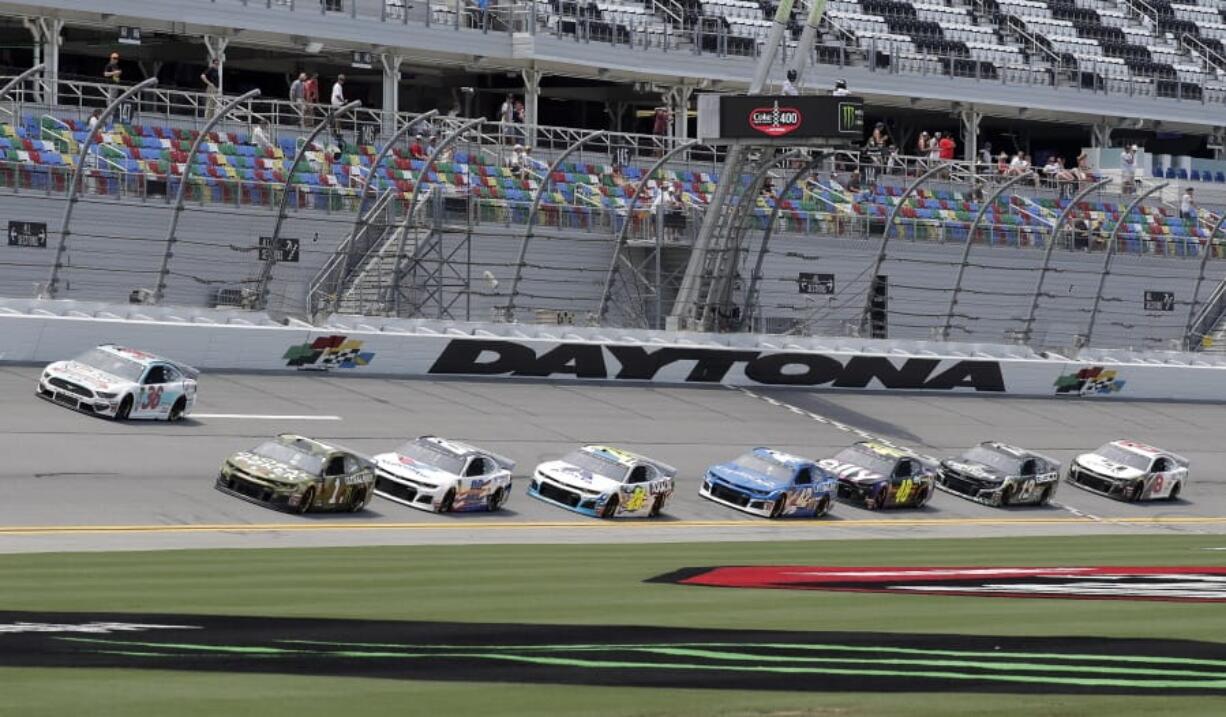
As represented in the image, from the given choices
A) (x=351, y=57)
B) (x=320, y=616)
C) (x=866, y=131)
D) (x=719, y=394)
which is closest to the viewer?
(x=320, y=616)

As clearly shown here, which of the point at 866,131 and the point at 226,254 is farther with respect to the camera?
the point at 866,131

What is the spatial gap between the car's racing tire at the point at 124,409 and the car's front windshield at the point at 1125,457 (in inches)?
681

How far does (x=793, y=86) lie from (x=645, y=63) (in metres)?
10.4

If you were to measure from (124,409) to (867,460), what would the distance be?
1151cm

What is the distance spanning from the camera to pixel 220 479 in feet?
90.8

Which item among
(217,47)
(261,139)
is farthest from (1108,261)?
→ (217,47)

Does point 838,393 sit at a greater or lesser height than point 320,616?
lesser

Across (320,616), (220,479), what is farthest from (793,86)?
(320,616)

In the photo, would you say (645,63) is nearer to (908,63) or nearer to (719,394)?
(908,63)

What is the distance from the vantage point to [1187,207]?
→ 5841cm

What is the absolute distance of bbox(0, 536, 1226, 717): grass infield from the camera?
11.8m

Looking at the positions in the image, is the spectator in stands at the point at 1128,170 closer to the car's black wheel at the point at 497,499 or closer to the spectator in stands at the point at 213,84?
the spectator in stands at the point at 213,84

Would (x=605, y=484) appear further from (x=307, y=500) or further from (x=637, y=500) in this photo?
(x=307, y=500)

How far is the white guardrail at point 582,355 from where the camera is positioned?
1335 inches
